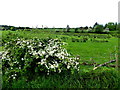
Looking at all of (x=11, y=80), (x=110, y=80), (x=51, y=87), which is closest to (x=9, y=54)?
(x=11, y=80)

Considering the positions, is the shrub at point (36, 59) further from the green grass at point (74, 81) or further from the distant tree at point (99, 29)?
the distant tree at point (99, 29)

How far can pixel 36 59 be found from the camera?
4.77 m

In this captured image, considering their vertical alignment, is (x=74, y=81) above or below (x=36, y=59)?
below

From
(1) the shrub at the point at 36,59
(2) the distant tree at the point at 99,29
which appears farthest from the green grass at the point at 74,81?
(2) the distant tree at the point at 99,29

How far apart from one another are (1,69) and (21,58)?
2.40 feet

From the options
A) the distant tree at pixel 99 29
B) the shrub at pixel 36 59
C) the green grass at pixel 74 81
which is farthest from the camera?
the distant tree at pixel 99 29

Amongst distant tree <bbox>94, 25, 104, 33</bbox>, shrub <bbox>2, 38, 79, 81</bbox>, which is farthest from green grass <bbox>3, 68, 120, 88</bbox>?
distant tree <bbox>94, 25, 104, 33</bbox>

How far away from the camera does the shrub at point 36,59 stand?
4.59 metres

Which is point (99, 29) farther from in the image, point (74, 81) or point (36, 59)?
point (74, 81)

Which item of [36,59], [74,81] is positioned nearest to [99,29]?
[36,59]

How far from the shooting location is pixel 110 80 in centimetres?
432

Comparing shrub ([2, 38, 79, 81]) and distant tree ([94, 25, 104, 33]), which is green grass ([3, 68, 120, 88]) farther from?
distant tree ([94, 25, 104, 33])

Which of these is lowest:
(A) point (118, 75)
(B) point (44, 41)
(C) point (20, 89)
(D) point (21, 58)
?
(C) point (20, 89)

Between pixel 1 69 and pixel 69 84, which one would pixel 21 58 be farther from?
pixel 69 84
